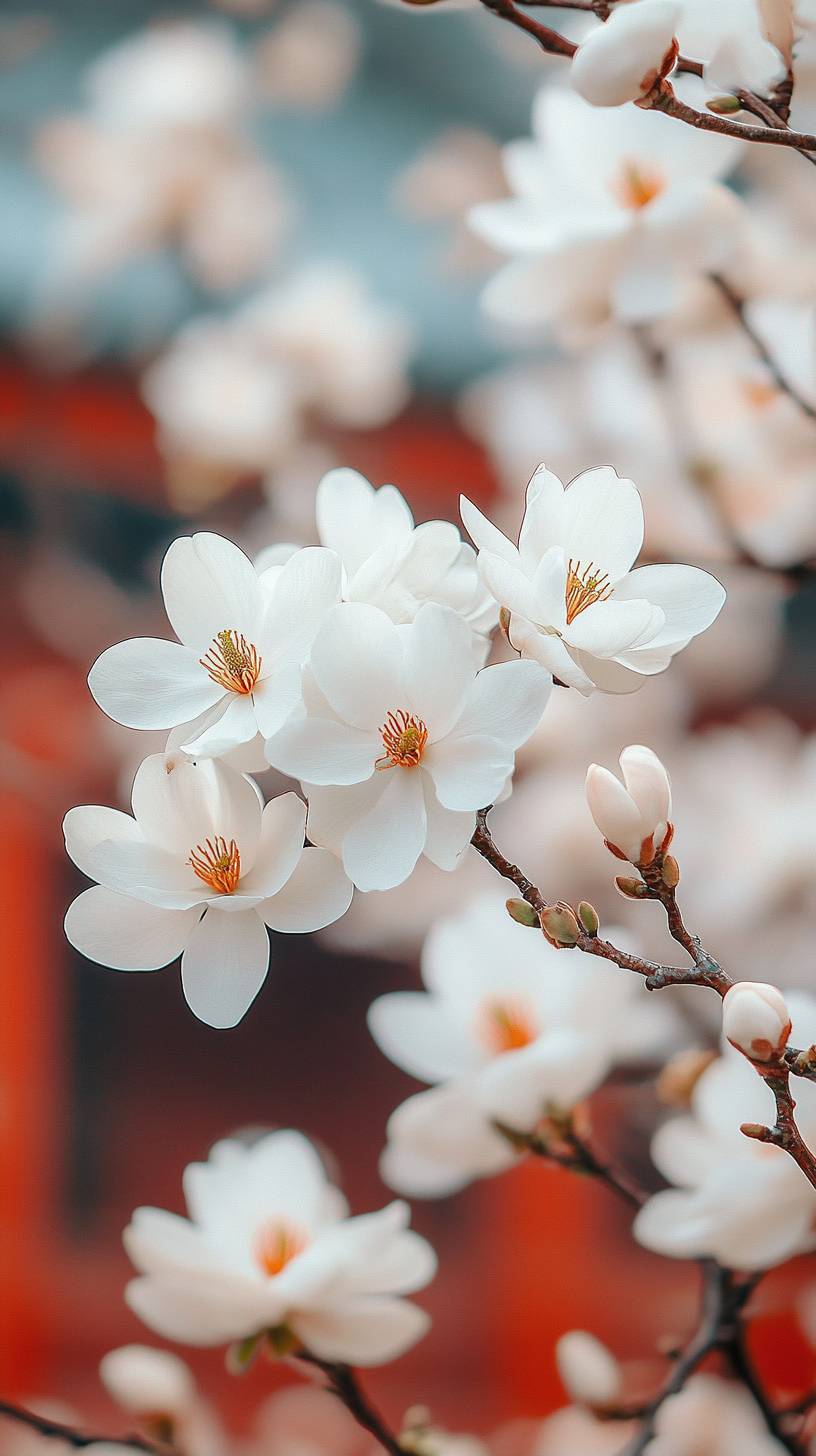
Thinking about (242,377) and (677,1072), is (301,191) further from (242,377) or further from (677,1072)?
(677,1072)

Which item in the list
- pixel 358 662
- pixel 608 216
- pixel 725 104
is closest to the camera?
pixel 358 662

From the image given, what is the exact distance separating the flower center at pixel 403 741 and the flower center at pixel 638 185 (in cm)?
43

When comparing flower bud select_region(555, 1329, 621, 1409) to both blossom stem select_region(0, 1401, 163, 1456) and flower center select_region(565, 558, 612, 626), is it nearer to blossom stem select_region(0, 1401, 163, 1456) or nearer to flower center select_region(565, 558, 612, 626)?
blossom stem select_region(0, 1401, 163, 1456)

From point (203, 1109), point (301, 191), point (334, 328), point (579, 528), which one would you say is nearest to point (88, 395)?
point (301, 191)

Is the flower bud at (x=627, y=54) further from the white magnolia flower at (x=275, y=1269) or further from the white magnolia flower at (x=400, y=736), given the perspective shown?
the white magnolia flower at (x=275, y=1269)

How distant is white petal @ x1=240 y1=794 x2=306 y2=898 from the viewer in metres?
0.42

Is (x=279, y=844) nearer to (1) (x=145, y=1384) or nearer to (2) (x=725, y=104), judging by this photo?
(2) (x=725, y=104)

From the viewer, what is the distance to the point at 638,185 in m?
0.72

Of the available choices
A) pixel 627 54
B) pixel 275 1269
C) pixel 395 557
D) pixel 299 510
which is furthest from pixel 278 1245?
pixel 299 510

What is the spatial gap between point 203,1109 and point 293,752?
2139 mm

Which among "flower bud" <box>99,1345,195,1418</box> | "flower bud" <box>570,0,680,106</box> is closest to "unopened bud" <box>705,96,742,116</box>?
"flower bud" <box>570,0,680,106</box>

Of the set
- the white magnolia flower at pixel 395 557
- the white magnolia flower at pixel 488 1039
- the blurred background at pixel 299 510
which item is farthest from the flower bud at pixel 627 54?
the blurred background at pixel 299 510

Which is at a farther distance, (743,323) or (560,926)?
(743,323)

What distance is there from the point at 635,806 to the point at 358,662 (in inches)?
4.4
